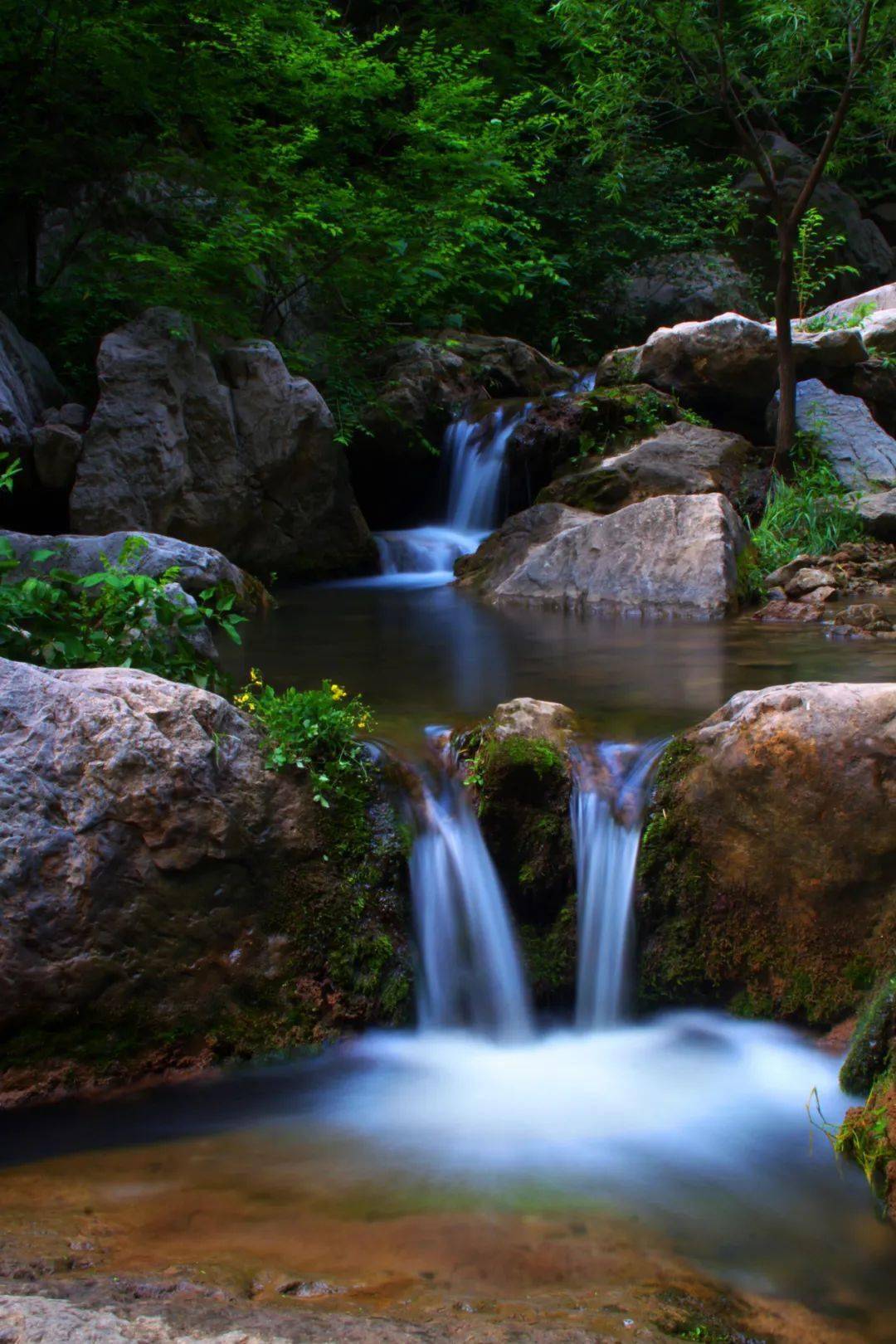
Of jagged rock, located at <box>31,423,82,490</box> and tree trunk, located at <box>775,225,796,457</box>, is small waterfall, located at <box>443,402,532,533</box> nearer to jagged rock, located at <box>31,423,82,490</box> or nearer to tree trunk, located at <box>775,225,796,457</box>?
tree trunk, located at <box>775,225,796,457</box>

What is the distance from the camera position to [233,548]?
1121 cm

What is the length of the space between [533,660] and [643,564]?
3.20 metres

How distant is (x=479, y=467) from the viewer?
13.1 metres

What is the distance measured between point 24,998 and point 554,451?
10.1 m

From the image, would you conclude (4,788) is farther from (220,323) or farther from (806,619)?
(220,323)

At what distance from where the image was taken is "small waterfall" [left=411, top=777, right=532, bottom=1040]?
416 centimetres

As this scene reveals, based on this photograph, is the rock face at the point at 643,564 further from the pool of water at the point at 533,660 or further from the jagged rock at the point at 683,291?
the jagged rock at the point at 683,291

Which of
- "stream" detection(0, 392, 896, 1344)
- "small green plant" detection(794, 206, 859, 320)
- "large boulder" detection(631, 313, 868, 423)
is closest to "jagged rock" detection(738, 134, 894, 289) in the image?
"small green plant" detection(794, 206, 859, 320)

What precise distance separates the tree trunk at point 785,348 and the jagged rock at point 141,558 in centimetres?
680

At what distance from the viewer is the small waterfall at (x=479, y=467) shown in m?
12.9

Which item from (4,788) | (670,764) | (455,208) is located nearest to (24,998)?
(4,788)

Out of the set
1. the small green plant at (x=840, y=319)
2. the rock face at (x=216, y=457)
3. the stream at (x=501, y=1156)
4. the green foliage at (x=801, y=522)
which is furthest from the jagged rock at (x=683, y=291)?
the stream at (x=501, y=1156)

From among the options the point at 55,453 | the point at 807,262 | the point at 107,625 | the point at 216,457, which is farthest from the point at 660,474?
the point at 107,625

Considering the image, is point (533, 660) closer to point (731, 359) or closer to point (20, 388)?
point (20, 388)
